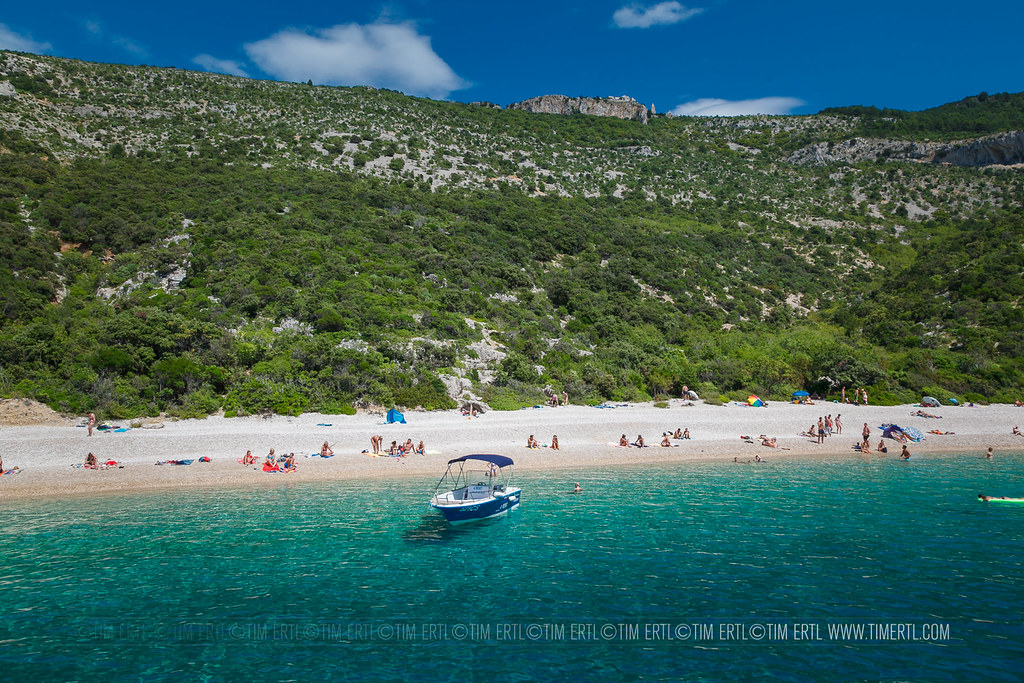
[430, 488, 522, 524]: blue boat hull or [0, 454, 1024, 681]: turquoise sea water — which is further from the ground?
[430, 488, 522, 524]: blue boat hull

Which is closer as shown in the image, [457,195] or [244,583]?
[244,583]

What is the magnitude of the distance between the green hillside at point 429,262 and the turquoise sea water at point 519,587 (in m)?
14.2

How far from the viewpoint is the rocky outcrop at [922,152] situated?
7806 cm

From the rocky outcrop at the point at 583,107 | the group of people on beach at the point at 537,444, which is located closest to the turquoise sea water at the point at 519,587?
the group of people on beach at the point at 537,444

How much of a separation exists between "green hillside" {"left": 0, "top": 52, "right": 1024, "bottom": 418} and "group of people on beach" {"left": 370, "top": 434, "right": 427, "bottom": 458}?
618cm

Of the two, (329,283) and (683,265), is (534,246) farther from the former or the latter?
(329,283)

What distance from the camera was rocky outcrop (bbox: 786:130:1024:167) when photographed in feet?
256

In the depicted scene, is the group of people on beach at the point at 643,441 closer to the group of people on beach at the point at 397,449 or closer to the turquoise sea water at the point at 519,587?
the turquoise sea water at the point at 519,587

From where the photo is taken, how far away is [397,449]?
23.5 metres

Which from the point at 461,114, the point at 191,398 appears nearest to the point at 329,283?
the point at 191,398

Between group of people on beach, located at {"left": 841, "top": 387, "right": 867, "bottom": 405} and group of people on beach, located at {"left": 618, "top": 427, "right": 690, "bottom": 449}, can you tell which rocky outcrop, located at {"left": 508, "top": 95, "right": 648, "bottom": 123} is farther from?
group of people on beach, located at {"left": 618, "top": 427, "right": 690, "bottom": 449}

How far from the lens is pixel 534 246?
55.3 meters

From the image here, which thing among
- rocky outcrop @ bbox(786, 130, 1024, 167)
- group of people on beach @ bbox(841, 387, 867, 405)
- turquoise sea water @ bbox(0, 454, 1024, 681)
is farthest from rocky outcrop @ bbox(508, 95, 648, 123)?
turquoise sea water @ bbox(0, 454, 1024, 681)

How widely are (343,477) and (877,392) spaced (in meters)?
35.4
